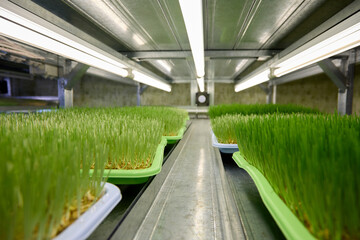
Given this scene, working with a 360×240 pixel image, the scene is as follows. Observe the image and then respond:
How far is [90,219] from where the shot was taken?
1.13 feet

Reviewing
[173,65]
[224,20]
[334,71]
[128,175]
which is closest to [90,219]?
[128,175]

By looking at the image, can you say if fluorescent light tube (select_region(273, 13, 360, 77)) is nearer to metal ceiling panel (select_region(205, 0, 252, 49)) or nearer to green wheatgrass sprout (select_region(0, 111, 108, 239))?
metal ceiling panel (select_region(205, 0, 252, 49))

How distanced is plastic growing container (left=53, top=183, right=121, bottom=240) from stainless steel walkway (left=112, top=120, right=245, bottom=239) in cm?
12

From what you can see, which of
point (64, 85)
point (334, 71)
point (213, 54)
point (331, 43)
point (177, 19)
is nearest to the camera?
point (331, 43)

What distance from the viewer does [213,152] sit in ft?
4.41

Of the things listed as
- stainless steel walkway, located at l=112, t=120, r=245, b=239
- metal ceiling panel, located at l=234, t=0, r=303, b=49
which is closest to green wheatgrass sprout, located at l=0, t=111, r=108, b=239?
stainless steel walkway, located at l=112, t=120, r=245, b=239

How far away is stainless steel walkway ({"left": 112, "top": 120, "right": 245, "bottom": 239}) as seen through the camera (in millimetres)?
517

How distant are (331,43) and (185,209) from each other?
1.36 metres

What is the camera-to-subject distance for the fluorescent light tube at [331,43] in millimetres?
1002

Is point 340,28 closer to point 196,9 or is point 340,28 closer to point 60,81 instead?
point 196,9

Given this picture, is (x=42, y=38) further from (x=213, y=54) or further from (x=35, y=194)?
(x=213, y=54)

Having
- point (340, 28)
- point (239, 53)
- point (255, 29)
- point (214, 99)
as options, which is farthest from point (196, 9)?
point (214, 99)

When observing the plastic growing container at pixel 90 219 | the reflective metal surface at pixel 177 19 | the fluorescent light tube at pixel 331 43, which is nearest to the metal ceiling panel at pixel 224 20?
the reflective metal surface at pixel 177 19

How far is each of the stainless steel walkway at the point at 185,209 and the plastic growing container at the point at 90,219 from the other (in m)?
0.12
